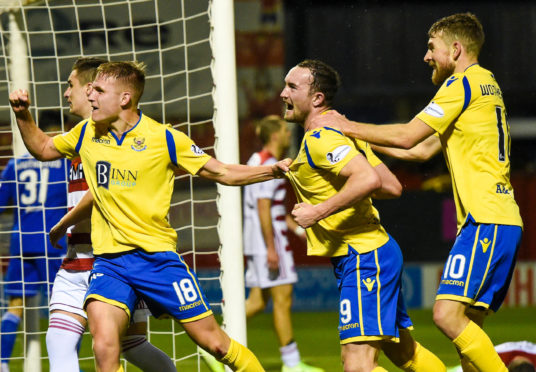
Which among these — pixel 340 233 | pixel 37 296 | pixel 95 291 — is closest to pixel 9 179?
pixel 37 296

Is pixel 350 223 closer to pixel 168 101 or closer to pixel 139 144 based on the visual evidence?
pixel 139 144

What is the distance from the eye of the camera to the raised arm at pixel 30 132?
4242 mm

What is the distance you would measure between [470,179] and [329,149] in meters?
0.67

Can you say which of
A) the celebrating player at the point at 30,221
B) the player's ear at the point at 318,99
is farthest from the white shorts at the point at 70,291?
the player's ear at the point at 318,99

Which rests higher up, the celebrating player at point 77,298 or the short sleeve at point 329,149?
the short sleeve at point 329,149

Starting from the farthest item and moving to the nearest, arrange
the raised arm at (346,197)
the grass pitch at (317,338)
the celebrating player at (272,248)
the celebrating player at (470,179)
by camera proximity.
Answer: the grass pitch at (317,338) < the celebrating player at (272,248) < the celebrating player at (470,179) < the raised arm at (346,197)

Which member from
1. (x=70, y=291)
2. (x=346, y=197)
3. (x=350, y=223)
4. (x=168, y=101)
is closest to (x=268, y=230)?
(x=168, y=101)

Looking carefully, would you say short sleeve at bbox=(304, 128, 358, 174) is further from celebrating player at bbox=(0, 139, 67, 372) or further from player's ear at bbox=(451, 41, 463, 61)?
celebrating player at bbox=(0, 139, 67, 372)

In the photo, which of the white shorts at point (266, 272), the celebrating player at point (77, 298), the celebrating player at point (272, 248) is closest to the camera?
the celebrating player at point (77, 298)

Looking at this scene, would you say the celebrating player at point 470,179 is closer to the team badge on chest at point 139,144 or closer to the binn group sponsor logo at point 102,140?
the team badge on chest at point 139,144

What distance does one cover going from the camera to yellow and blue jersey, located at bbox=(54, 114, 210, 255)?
13.5 feet

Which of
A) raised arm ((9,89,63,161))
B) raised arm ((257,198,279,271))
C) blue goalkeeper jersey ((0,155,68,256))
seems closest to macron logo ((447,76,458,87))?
raised arm ((9,89,63,161))

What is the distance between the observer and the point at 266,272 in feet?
21.8

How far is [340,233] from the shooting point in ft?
13.4
